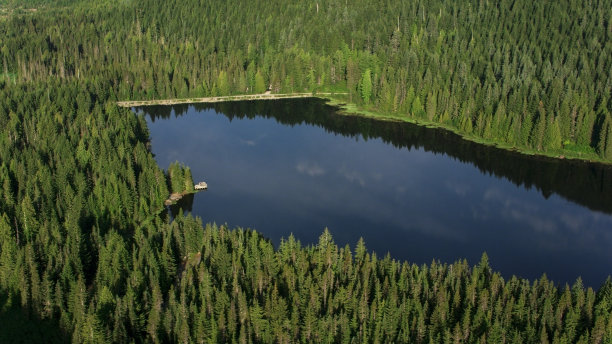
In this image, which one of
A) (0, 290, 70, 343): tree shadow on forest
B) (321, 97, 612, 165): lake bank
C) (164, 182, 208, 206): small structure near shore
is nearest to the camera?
(0, 290, 70, 343): tree shadow on forest

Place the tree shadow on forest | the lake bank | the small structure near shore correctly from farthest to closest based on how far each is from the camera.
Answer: the lake bank < the small structure near shore < the tree shadow on forest

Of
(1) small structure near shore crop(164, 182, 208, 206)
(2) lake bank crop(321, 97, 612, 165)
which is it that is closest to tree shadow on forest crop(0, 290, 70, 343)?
(1) small structure near shore crop(164, 182, 208, 206)

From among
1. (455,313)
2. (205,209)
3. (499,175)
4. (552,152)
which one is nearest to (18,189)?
(205,209)

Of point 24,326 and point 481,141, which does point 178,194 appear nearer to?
point 24,326

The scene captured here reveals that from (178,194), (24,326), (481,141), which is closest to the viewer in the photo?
(24,326)

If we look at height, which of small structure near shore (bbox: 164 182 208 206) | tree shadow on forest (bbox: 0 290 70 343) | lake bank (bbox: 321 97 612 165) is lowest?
tree shadow on forest (bbox: 0 290 70 343)

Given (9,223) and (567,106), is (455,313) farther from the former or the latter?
(567,106)

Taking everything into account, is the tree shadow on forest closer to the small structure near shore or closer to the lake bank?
the small structure near shore

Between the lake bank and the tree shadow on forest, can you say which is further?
the lake bank

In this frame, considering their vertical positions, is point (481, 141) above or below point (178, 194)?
above

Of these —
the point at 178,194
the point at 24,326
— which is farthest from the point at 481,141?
the point at 24,326

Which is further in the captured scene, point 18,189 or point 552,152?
point 552,152
